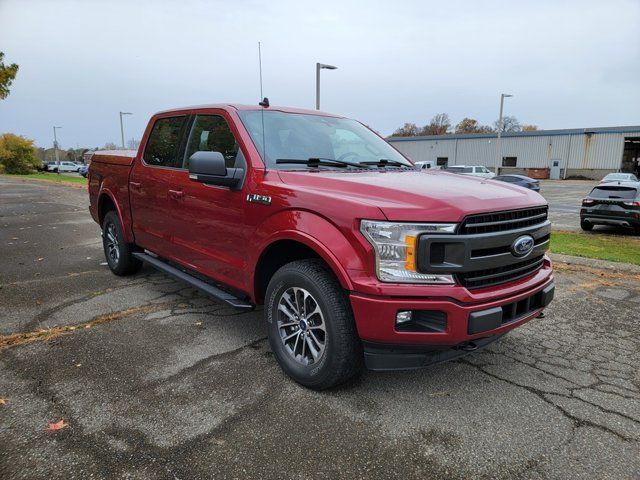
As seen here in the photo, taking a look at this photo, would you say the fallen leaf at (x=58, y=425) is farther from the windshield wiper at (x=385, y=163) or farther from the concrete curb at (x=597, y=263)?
the concrete curb at (x=597, y=263)

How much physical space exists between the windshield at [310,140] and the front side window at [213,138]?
192 millimetres

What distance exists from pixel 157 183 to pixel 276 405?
276 centimetres

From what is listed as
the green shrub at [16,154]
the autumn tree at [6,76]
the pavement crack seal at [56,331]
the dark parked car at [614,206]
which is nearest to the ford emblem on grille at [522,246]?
the pavement crack seal at [56,331]

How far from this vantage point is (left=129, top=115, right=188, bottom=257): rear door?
14.9 feet

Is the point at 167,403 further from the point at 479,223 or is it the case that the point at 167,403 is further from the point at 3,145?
the point at 3,145

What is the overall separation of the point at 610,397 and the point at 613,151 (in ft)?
167

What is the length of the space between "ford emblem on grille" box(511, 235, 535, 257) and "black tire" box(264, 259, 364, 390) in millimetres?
1108

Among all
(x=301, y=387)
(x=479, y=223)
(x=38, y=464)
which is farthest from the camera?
(x=301, y=387)

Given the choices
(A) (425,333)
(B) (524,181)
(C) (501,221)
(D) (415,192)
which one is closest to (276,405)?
(A) (425,333)

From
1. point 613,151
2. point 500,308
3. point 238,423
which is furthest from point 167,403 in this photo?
point 613,151

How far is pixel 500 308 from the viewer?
273 cm

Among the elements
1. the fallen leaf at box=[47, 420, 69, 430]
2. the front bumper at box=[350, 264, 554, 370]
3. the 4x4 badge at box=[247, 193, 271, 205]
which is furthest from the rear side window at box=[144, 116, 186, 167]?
the front bumper at box=[350, 264, 554, 370]

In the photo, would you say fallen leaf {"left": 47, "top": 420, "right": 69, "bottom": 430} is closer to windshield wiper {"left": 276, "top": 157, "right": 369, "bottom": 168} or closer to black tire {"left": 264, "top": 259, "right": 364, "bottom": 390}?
black tire {"left": 264, "top": 259, "right": 364, "bottom": 390}

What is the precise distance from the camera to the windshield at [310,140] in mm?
3686
